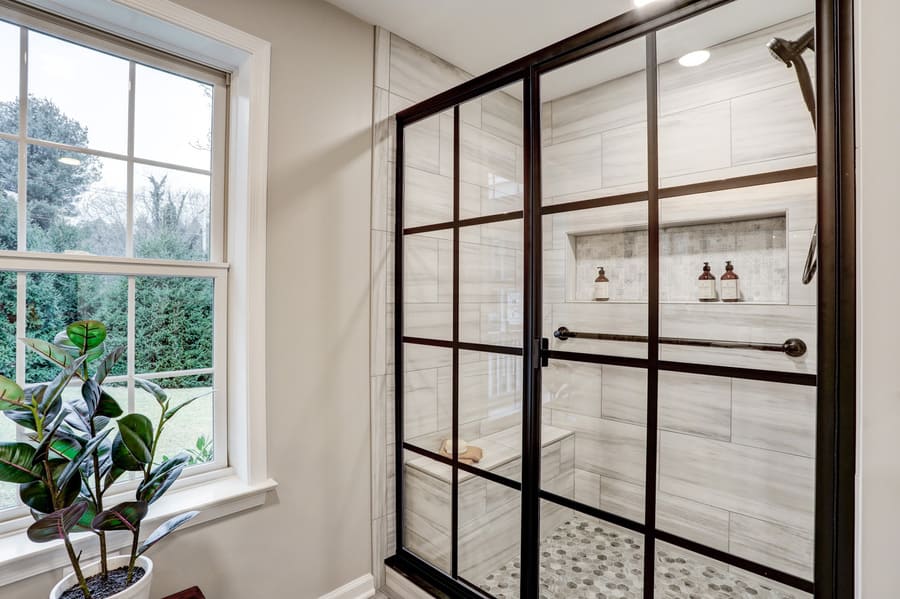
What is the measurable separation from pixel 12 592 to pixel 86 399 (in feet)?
1.80

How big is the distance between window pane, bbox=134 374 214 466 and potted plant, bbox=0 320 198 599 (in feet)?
0.87

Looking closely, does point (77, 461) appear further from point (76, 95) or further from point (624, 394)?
point (624, 394)

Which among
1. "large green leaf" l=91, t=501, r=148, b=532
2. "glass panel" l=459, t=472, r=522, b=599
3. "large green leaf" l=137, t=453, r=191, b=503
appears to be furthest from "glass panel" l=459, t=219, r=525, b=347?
"large green leaf" l=91, t=501, r=148, b=532

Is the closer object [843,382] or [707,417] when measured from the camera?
Result: [843,382]

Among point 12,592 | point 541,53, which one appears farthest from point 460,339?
point 12,592

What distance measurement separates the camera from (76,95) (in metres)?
1.36

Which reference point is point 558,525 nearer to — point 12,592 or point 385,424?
point 385,424

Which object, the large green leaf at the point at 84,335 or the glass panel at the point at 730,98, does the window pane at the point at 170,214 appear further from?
the glass panel at the point at 730,98

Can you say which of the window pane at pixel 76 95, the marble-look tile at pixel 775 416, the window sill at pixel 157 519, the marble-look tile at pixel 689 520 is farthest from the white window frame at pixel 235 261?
the marble-look tile at pixel 775 416

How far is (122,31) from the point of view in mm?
1395

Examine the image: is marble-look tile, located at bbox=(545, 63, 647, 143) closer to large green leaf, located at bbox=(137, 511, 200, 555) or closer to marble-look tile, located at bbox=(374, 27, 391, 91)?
marble-look tile, located at bbox=(374, 27, 391, 91)

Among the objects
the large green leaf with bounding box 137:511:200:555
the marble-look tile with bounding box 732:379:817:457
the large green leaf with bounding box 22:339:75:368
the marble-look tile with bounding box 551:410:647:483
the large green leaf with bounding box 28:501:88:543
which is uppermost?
the large green leaf with bounding box 22:339:75:368

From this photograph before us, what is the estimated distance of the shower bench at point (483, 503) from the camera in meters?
1.49

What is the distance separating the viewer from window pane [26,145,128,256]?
1.29 metres
